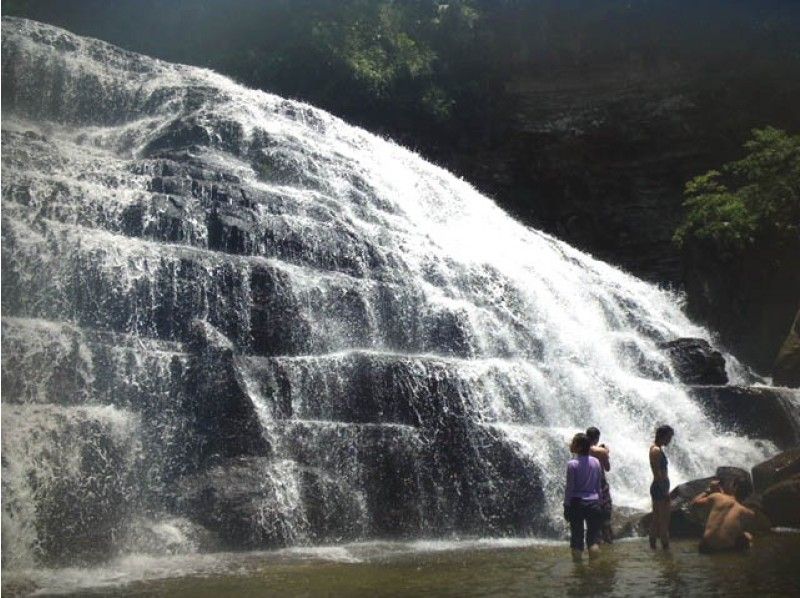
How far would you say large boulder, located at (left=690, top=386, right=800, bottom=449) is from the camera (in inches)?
710

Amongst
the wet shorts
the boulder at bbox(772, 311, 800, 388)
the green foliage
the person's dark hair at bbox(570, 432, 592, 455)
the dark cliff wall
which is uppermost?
the dark cliff wall

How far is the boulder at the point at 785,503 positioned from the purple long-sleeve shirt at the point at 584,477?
4301mm

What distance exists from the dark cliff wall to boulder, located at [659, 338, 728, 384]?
10705 mm

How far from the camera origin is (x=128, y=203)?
1530cm

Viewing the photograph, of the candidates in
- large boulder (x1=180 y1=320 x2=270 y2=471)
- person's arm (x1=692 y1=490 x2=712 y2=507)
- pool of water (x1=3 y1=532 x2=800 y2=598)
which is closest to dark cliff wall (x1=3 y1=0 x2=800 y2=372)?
person's arm (x1=692 y1=490 x2=712 y2=507)

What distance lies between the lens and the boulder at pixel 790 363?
21655 millimetres

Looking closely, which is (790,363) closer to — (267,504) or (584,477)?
(584,477)

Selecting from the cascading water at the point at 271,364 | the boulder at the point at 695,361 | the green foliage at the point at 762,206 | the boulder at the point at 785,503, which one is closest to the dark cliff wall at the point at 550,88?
the green foliage at the point at 762,206

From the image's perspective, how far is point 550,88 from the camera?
37656 mm

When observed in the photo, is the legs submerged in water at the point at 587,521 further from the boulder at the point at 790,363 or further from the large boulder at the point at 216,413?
the boulder at the point at 790,363

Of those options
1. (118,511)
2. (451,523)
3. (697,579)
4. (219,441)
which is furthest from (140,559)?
(697,579)

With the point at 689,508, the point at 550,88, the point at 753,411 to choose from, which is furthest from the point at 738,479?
the point at 550,88

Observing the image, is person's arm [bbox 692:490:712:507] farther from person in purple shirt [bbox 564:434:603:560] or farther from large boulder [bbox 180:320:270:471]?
large boulder [bbox 180:320:270:471]

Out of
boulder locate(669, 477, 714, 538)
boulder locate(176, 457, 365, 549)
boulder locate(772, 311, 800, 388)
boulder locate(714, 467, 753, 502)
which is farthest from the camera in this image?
boulder locate(772, 311, 800, 388)
